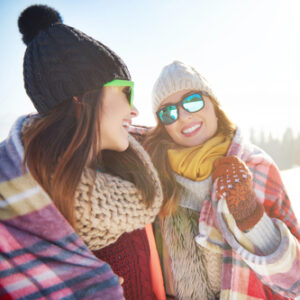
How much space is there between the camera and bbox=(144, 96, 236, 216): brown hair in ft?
4.76

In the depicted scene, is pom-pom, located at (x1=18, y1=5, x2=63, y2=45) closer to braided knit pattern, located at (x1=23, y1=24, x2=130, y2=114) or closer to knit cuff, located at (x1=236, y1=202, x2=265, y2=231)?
braided knit pattern, located at (x1=23, y1=24, x2=130, y2=114)

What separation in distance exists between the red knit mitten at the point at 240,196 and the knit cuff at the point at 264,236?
0.04 metres

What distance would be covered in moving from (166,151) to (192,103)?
45cm

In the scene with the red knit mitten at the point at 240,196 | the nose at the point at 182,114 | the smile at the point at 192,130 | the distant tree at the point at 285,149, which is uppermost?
the nose at the point at 182,114

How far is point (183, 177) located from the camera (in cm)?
152

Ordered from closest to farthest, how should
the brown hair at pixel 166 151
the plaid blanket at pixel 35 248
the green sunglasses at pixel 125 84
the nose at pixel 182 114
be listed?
the plaid blanket at pixel 35 248, the green sunglasses at pixel 125 84, the brown hair at pixel 166 151, the nose at pixel 182 114

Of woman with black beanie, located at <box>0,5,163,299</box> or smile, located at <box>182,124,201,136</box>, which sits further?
smile, located at <box>182,124,201,136</box>

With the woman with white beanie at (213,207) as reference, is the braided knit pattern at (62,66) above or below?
above

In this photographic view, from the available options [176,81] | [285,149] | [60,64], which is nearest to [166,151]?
[176,81]

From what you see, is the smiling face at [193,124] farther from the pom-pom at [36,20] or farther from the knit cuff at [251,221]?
the pom-pom at [36,20]

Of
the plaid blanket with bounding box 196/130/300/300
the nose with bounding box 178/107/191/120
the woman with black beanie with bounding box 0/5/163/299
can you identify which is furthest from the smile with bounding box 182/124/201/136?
the woman with black beanie with bounding box 0/5/163/299

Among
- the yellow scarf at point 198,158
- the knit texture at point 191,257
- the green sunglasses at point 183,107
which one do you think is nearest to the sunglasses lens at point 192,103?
the green sunglasses at point 183,107

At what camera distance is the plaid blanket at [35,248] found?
32.8 inches

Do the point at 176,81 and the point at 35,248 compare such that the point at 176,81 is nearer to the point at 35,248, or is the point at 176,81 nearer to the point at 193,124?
the point at 193,124
